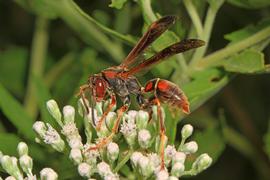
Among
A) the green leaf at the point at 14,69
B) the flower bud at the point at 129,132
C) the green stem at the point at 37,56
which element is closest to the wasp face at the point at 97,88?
the flower bud at the point at 129,132

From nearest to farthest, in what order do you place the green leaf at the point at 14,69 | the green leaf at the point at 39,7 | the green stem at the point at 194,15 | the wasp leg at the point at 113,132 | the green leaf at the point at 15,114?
the wasp leg at the point at 113,132 → the green stem at the point at 194,15 → the green leaf at the point at 15,114 → the green leaf at the point at 39,7 → the green leaf at the point at 14,69

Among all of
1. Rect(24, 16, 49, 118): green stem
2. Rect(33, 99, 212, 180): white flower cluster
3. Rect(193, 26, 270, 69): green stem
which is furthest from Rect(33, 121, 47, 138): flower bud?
Rect(24, 16, 49, 118): green stem

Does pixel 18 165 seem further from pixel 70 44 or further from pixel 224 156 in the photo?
pixel 224 156

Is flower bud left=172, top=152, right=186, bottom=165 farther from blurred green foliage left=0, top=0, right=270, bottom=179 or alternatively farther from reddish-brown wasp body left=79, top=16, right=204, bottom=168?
blurred green foliage left=0, top=0, right=270, bottom=179

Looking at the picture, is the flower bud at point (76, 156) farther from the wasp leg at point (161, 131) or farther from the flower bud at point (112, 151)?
the wasp leg at point (161, 131)

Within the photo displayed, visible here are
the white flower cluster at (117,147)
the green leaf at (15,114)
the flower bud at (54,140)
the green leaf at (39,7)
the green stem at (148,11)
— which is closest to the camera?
the white flower cluster at (117,147)

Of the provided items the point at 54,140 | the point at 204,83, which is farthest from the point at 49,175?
the point at 204,83
